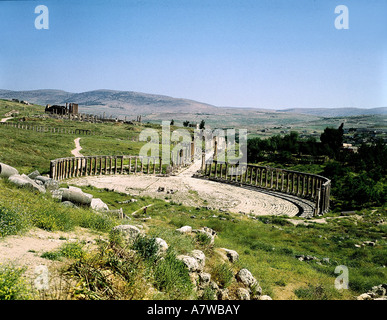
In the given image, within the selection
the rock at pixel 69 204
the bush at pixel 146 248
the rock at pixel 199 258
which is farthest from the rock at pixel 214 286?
the rock at pixel 69 204

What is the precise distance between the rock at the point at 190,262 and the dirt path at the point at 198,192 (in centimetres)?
Answer: 1581

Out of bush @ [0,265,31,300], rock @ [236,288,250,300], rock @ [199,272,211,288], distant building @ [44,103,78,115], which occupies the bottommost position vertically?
rock @ [236,288,250,300]

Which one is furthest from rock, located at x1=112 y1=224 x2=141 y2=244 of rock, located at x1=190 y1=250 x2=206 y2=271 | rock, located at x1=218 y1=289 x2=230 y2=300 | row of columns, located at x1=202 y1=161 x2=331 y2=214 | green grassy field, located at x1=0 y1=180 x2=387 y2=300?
row of columns, located at x1=202 y1=161 x2=331 y2=214

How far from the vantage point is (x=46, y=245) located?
26.2 feet

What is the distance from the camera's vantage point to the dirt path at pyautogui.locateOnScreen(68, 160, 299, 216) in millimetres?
26016

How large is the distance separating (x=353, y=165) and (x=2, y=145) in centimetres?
4274

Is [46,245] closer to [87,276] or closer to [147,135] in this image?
[87,276]

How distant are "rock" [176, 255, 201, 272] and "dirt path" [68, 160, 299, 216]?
51.9 ft

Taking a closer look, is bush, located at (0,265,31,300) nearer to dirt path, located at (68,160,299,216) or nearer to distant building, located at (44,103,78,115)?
dirt path, located at (68,160,299,216)

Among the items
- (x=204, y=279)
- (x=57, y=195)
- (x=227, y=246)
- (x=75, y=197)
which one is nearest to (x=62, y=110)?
(x=57, y=195)

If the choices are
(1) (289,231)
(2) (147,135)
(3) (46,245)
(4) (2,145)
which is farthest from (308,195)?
(2) (147,135)

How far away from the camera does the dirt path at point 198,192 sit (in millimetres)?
26016

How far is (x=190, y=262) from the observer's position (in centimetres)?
845

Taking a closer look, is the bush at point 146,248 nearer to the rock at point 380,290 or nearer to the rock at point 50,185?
the rock at point 380,290
